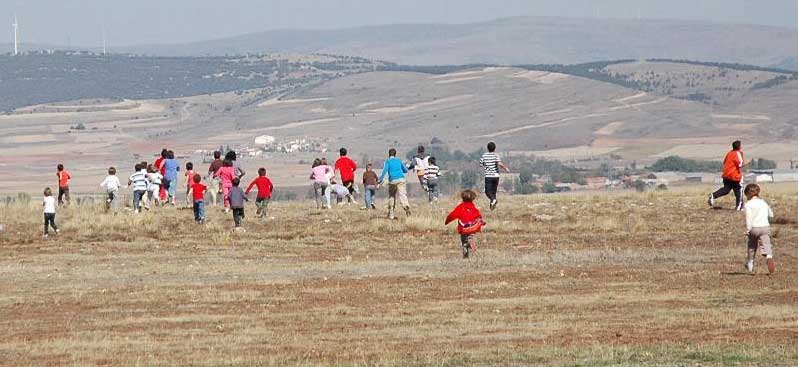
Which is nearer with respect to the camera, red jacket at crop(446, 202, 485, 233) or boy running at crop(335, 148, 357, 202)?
red jacket at crop(446, 202, 485, 233)

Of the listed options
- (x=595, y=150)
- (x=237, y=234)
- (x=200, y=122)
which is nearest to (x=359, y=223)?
(x=237, y=234)

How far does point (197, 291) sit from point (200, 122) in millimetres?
165308

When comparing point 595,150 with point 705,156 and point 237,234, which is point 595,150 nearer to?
point 705,156

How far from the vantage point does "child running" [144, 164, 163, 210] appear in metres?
37.3

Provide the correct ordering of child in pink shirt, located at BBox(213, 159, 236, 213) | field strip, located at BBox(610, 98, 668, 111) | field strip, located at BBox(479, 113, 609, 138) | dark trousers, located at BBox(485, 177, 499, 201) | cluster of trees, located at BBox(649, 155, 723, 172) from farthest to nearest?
1. field strip, located at BBox(610, 98, 668, 111)
2. field strip, located at BBox(479, 113, 609, 138)
3. cluster of trees, located at BBox(649, 155, 723, 172)
4. dark trousers, located at BBox(485, 177, 499, 201)
5. child in pink shirt, located at BBox(213, 159, 236, 213)

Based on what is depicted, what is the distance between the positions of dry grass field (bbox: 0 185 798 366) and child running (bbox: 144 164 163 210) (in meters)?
2.02

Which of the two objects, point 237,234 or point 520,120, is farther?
point 520,120

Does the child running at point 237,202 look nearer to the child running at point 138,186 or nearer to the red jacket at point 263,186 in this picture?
the red jacket at point 263,186

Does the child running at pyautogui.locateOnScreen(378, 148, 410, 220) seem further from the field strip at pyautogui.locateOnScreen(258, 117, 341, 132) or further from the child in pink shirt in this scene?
the field strip at pyautogui.locateOnScreen(258, 117, 341, 132)

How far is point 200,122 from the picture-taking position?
609 feet

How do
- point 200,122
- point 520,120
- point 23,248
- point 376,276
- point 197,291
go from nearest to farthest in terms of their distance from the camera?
point 197,291
point 376,276
point 23,248
point 520,120
point 200,122

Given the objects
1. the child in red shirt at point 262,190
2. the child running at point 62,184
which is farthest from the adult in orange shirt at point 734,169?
the child running at point 62,184

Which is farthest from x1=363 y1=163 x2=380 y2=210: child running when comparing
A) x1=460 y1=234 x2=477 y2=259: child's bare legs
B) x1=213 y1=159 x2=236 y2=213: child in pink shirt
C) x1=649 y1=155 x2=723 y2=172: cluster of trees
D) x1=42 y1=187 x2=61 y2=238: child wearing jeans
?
x1=649 y1=155 x2=723 y2=172: cluster of trees

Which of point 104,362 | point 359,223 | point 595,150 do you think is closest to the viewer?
point 104,362
